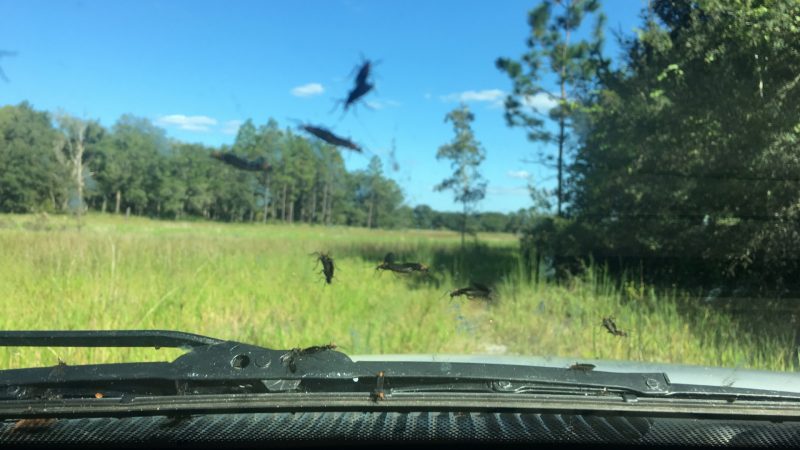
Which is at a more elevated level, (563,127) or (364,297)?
(563,127)

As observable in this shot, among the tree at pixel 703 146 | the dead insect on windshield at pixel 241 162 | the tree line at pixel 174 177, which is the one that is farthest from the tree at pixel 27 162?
the tree at pixel 703 146

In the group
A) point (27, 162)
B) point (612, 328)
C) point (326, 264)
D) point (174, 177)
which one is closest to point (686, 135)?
point (612, 328)

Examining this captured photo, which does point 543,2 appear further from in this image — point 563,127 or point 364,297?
point 364,297

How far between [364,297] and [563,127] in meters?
3.66

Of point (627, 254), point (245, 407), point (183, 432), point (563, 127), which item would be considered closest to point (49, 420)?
point (183, 432)

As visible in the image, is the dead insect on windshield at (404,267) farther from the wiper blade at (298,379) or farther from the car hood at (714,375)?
the wiper blade at (298,379)

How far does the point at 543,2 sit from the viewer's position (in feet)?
20.8

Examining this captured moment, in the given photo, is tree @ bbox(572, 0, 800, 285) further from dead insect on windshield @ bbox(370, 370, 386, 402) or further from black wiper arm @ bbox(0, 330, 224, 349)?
black wiper arm @ bbox(0, 330, 224, 349)

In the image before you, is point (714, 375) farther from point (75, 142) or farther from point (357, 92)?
point (75, 142)

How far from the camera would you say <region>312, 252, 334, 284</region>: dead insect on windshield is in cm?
608

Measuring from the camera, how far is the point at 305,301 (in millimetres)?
6766

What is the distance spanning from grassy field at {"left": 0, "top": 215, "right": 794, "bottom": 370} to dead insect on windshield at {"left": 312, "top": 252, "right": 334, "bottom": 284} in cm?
21

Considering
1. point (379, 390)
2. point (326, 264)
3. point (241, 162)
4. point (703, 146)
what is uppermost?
point (703, 146)

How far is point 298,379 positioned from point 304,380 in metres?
0.02
